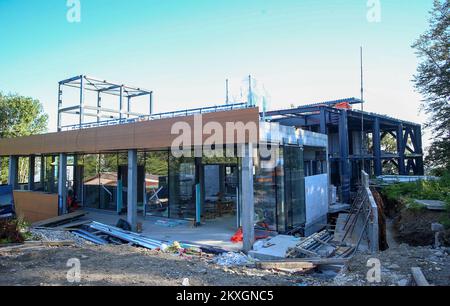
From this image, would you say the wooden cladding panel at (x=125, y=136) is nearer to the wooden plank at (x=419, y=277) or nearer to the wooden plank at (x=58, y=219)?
the wooden plank at (x=58, y=219)

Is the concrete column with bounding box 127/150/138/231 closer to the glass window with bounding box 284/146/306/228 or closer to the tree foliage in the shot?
the glass window with bounding box 284/146/306/228

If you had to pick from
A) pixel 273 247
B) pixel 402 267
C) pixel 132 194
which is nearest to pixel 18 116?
pixel 132 194

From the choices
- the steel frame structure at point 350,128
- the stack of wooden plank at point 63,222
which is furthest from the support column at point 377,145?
the stack of wooden plank at point 63,222

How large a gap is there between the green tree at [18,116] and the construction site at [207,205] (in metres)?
14.2

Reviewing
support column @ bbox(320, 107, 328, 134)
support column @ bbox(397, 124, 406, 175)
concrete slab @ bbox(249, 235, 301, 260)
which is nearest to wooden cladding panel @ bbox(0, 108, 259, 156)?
concrete slab @ bbox(249, 235, 301, 260)

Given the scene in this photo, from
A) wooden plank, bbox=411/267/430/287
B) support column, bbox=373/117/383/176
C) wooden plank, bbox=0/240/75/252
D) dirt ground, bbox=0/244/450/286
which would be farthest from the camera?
support column, bbox=373/117/383/176

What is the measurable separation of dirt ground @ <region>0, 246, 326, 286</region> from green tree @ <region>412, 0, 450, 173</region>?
19.3 m

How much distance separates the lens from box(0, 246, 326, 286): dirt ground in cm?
517

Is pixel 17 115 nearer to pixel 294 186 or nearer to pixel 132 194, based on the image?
pixel 132 194

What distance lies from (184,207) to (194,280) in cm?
904

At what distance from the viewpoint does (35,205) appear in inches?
719

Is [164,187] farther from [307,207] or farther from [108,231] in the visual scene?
[307,207]

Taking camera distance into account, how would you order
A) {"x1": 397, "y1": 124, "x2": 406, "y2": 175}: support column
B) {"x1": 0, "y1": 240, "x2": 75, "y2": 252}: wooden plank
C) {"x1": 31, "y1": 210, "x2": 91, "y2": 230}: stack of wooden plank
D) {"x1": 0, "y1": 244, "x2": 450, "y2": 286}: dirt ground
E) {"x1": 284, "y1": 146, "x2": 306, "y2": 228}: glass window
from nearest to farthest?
{"x1": 0, "y1": 244, "x2": 450, "y2": 286}: dirt ground → {"x1": 0, "y1": 240, "x2": 75, "y2": 252}: wooden plank → {"x1": 284, "y1": 146, "x2": 306, "y2": 228}: glass window → {"x1": 31, "y1": 210, "x2": 91, "y2": 230}: stack of wooden plank → {"x1": 397, "y1": 124, "x2": 406, "y2": 175}: support column
